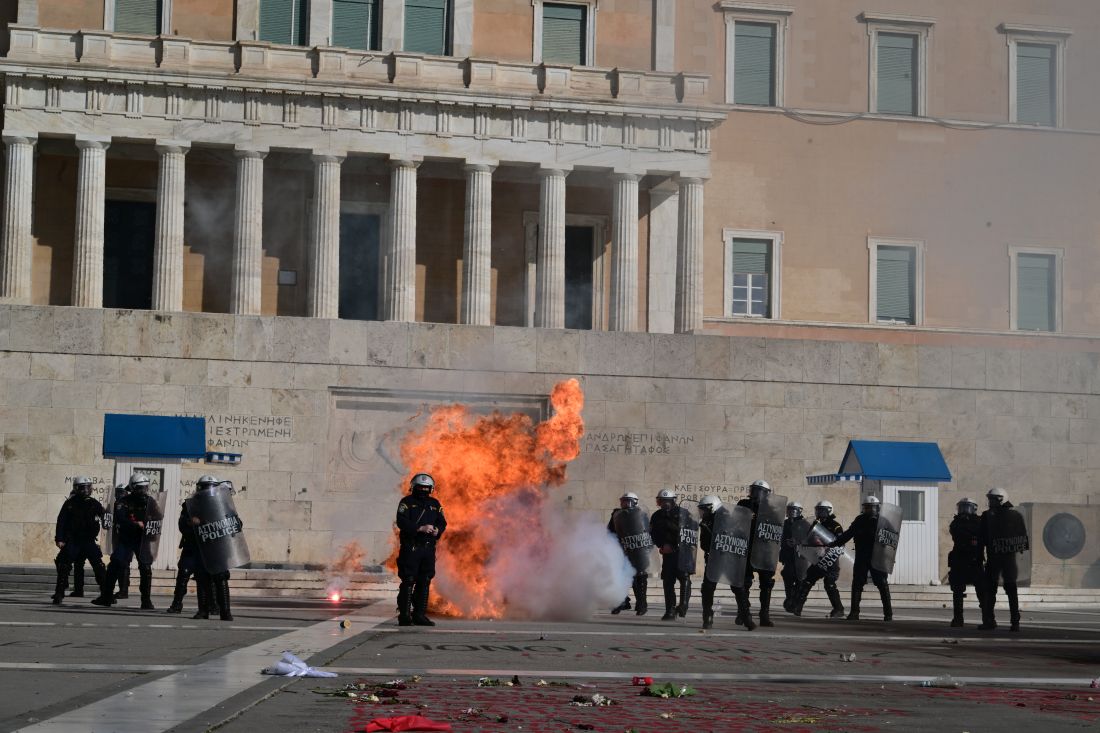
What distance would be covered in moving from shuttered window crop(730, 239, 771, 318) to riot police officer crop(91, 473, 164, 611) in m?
27.4

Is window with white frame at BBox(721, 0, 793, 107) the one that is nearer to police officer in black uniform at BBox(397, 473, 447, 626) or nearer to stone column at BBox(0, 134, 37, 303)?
stone column at BBox(0, 134, 37, 303)

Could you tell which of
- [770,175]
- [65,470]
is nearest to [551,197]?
[770,175]

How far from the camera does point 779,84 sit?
49.8 metres

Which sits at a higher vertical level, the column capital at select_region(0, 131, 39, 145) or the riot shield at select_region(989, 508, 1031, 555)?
the column capital at select_region(0, 131, 39, 145)

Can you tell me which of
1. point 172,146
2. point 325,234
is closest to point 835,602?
point 325,234

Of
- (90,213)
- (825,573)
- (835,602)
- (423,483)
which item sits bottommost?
(835,602)

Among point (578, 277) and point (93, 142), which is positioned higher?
point (93, 142)

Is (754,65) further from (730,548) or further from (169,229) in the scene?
(730,548)

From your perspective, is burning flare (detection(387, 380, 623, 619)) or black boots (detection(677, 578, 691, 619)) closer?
burning flare (detection(387, 380, 623, 619))

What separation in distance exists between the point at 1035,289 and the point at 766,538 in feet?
101

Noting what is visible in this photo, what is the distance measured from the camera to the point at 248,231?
4391 cm

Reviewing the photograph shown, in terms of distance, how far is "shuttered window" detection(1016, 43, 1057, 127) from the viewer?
164 ft

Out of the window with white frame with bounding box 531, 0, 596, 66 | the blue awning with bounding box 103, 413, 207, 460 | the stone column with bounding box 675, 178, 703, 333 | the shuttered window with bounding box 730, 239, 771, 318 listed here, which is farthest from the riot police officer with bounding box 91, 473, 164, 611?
the shuttered window with bounding box 730, 239, 771, 318

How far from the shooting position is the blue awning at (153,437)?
29.6 metres
